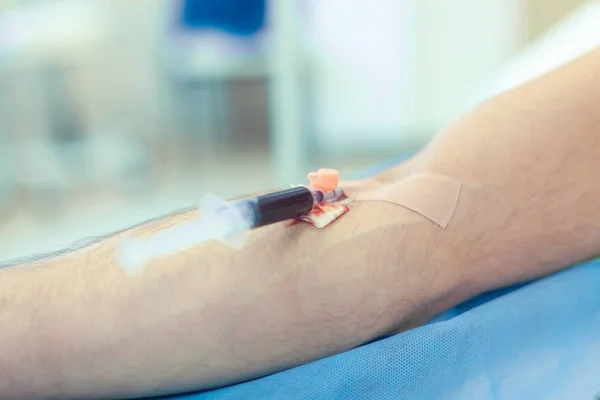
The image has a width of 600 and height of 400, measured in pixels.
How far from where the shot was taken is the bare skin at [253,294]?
1.73ft

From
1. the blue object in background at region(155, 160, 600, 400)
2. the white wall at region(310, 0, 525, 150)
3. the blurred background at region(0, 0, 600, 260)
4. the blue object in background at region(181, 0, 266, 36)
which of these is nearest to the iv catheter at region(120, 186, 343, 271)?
the blue object in background at region(155, 160, 600, 400)

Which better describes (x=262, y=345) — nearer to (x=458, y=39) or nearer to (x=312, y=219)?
(x=312, y=219)

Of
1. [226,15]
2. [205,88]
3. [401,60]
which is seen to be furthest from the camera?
[205,88]

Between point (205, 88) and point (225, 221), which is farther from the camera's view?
point (205, 88)

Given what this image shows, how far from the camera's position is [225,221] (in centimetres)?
45

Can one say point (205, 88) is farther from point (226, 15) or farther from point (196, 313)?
point (196, 313)

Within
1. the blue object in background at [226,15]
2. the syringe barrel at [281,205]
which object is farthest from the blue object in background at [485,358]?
the blue object in background at [226,15]

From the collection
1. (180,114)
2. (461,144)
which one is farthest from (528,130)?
(180,114)

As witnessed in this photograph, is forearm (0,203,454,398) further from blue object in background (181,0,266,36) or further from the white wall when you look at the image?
the white wall

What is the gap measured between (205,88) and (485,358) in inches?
116

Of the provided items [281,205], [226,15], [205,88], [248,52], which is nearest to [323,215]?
[281,205]

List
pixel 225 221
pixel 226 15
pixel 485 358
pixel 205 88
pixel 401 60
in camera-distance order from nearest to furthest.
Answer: pixel 225 221 → pixel 485 358 → pixel 226 15 → pixel 401 60 → pixel 205 88

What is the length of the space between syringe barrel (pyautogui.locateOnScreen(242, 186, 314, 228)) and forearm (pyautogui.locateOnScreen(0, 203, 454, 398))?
0.04 metres

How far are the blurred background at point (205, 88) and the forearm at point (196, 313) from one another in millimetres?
1752
